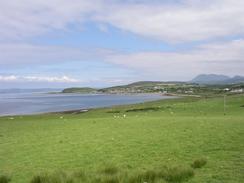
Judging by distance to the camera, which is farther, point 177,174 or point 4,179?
point 4,179

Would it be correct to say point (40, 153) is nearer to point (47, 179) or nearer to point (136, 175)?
point (47, 179)

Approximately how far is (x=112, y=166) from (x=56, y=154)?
15.7 feet

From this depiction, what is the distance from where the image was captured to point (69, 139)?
70.0ft

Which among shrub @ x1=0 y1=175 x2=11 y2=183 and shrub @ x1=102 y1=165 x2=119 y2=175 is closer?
shrub @ x1=0 y1=175 x2=11 y2=183

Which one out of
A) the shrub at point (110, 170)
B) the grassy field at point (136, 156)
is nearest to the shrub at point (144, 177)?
the grassy field at point (136, 156)

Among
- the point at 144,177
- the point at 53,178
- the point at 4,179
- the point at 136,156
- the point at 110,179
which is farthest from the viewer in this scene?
the point at 136,156

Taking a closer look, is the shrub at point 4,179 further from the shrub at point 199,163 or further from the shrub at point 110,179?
the shrub at point 199,163

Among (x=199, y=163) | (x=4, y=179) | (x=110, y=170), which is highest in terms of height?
A: (x=199, y=163)

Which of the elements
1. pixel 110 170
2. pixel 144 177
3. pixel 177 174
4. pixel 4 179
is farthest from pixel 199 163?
pixel 4 179

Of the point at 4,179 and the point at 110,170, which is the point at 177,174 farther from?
the point at 4,179

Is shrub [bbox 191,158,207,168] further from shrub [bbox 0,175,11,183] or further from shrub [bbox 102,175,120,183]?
shrub [bbox 0,175,11,183]

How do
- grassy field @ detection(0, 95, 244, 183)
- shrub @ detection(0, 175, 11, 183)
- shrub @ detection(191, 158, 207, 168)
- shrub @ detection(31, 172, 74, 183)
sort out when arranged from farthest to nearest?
shrub @ detection(191, 158, 207, 168) < shrub @ detection(0, 175, 11, 183) < grassy field @ detection(0, 95, 244, 183) < shrub @ detection(31, 172, 74, 183)

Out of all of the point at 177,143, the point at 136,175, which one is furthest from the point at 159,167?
the point at 177,143

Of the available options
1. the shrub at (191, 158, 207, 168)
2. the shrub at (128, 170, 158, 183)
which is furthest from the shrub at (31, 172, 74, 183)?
the shrub at (191, 158, 207, 168)
